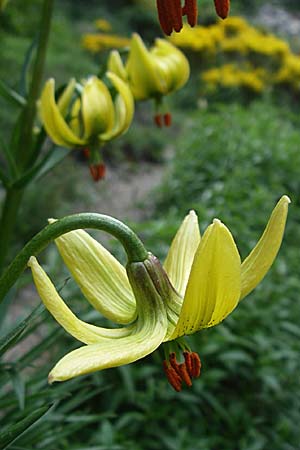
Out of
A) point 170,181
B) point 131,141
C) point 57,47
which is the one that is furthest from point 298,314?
point 57,47

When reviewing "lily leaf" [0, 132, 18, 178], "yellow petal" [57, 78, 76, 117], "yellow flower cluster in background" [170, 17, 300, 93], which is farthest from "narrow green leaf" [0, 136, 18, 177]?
"yellow flower cluster in background" [170, 17, 300, 93]

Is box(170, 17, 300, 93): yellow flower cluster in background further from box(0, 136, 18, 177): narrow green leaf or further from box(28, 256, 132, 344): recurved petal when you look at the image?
box(28, 256, 132, 344): recurved petal

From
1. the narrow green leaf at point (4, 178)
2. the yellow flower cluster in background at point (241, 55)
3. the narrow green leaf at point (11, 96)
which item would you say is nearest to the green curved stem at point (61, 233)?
the narrow green leaf at point (4, 178)

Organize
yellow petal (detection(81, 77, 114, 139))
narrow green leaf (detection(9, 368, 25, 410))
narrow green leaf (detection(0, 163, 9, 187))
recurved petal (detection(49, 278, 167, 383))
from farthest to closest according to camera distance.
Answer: yellow petal (detection(81, 77, 114, 139))
narrow green leaf (detection(0, 163, 9, 187))
narrow green leaf (detection(9, 368, 25, 410))
recurved petal (detection(49, 278, 167, 383))

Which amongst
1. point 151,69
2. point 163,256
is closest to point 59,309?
point 151,69

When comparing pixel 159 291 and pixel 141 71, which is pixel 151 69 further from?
pixel 159 291

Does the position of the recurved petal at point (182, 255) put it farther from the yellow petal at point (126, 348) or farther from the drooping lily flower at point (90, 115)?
the drooping lily flower at point (90, 115)
